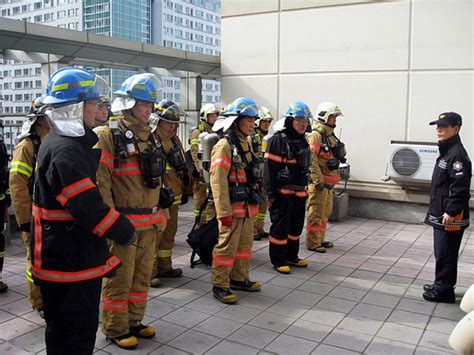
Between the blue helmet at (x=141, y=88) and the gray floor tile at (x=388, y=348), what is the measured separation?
9.20 feet

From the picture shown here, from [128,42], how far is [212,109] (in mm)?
2545

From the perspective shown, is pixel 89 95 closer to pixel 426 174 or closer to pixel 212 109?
pixel 212 109

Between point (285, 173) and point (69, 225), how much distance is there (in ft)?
11.0

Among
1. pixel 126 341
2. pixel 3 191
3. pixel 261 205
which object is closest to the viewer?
pixel 126 341

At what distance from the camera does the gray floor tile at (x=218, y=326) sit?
163 inches

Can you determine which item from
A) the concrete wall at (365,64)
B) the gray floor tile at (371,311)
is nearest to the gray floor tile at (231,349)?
the gray floor tile at (371,311)

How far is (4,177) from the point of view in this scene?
495cm

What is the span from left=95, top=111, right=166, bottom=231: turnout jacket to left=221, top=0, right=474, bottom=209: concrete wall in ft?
20.6

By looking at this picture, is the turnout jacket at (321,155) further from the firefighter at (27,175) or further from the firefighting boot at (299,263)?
the firefighter at (27,175)

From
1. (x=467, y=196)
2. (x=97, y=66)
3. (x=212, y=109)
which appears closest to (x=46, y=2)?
(x=97, y=66)

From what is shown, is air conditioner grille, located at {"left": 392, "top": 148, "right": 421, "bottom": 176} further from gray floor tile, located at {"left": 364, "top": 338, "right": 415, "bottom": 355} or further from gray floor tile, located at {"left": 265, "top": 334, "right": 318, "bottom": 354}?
gray floor tile, located at {"left": 265, "top": 334, "right": 318, "bottom": 354}

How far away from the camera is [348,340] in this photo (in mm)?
4035

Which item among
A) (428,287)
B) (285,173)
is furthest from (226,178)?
(428,287)

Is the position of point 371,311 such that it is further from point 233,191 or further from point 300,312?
point 233,191
